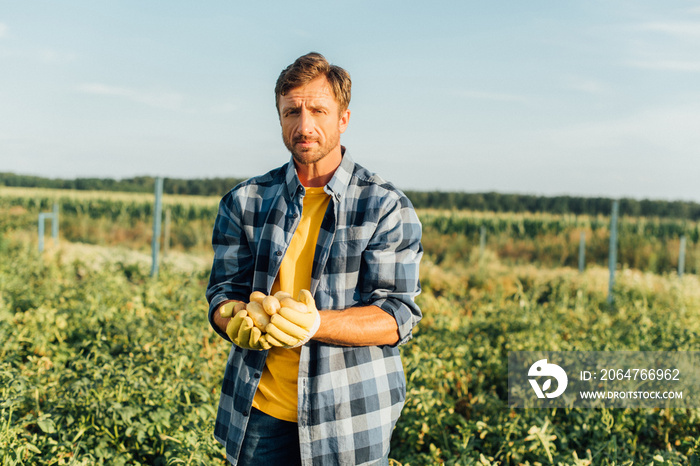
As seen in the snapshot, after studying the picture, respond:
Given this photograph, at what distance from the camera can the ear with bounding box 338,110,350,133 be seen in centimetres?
179

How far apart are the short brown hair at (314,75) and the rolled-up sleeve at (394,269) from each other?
39 centimetres

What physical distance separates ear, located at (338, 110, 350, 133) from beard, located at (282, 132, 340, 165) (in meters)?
0.05

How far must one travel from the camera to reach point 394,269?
1.66 metres

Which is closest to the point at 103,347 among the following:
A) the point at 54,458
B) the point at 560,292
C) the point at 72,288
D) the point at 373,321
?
the point at 54,458

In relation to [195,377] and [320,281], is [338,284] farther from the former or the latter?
[195,377]

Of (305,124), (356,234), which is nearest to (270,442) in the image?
(356,234)

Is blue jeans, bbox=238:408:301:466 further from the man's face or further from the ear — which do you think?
the ear

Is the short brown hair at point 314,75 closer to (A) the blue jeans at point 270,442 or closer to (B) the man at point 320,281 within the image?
(B) the man at point 320,281

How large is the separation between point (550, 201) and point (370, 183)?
26217 mm

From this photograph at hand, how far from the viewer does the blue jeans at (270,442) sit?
172 cm

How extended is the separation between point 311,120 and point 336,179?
198 millimetres

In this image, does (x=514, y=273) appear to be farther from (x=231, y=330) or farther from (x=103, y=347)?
(x=231, y=330)

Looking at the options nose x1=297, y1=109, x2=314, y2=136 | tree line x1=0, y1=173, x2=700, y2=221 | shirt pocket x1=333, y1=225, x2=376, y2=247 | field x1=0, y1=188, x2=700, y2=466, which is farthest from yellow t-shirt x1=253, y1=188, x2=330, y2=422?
tree line x1=0, y1=173, x2=700, y2=221

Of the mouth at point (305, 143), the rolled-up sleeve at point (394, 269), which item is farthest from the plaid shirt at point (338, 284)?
the mouth at point (305, 143)
